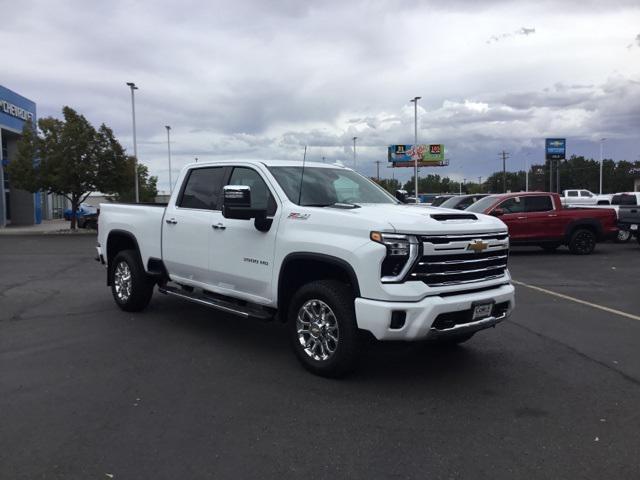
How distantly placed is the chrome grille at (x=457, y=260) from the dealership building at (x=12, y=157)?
36.2 meters

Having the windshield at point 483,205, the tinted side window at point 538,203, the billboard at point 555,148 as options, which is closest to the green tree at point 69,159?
the windshield at point 483,205

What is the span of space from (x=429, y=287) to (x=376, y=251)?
1.79ft

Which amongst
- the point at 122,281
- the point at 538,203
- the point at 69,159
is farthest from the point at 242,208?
the point at 69,159

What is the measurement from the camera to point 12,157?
34688mm

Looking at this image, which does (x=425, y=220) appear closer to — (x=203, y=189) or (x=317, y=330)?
(x=317, y=330)

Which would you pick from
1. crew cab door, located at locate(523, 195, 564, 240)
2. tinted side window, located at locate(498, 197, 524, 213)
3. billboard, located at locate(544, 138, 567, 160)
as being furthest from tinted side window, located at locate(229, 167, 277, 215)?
billboard, located at locate(544, 138, 567, 160)

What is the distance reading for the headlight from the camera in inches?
176

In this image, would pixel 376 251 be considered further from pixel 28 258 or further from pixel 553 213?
pixel 28 258

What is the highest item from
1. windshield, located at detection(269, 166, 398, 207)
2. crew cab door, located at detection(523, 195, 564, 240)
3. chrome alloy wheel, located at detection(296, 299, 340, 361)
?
windshield, located at detection(269, 166, 398, 207)

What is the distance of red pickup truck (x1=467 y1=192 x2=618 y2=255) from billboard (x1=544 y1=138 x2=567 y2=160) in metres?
51.9

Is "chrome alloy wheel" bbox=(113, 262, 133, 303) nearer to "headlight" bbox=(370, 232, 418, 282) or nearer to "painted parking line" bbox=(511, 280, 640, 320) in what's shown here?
"headlight" bbox=(370, 232, 418, 282)

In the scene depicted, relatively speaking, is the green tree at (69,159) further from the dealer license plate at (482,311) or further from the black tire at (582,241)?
the dealer license plate at (482,311)

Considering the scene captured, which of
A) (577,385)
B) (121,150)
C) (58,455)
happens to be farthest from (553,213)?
(121,150)

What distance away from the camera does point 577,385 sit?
484cm
